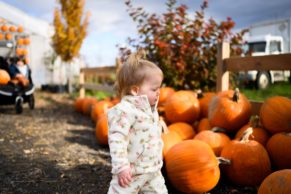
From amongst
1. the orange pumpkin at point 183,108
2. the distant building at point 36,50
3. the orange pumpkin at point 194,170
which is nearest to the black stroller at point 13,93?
the orange pumpkin at point 183,108

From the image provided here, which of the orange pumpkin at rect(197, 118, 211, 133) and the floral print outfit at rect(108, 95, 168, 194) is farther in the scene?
the orange pumpkin at rect(197, 118, 211, 133)

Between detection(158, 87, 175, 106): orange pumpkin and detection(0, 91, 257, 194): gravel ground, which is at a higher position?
detection(158, 87, 175, 106): orange pumpkin

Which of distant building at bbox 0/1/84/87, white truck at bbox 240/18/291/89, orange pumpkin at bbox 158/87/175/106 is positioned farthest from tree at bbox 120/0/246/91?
distant building at bbox 0/1/84/87

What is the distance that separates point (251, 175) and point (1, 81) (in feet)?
16.7

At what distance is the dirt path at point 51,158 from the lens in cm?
251

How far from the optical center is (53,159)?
3.22 metres

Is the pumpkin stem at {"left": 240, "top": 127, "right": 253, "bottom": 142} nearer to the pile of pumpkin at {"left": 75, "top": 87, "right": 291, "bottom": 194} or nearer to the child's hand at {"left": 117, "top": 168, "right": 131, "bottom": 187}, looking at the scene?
the pile of pumpkin at {"left": 75, "top": 87, "right": 291, "bottom": 194}

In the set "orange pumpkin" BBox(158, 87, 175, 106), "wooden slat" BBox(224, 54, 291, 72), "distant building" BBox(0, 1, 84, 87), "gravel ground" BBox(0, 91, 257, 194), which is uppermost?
"distant building" BBox(0, 1, 84, 87)

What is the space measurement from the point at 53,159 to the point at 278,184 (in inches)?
89.0

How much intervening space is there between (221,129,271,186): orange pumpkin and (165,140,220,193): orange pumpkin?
17cm

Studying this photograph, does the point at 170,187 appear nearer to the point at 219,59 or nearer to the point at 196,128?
the point at 196,128

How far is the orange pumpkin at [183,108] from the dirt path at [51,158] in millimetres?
898

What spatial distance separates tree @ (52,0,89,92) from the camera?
425 inches

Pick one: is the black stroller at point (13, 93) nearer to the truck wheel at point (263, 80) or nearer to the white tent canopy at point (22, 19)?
the white tent canopy at point (22, 19)
